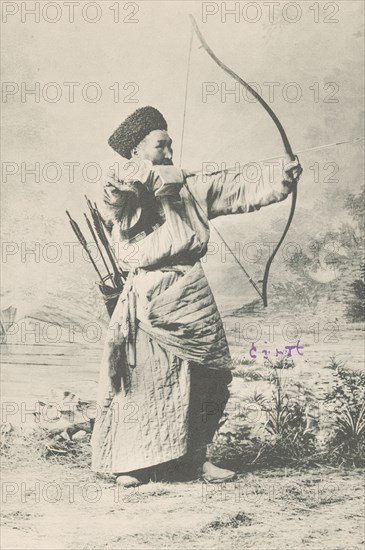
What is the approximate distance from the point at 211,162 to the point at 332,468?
2.07 meters

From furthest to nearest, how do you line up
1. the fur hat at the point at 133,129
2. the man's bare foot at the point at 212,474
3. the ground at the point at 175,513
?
the fur hat at the point at 133,129 → the man's bare foot at the point at 212,474 → the ground at the point at 175,513

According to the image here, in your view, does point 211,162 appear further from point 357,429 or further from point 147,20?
point 357,429

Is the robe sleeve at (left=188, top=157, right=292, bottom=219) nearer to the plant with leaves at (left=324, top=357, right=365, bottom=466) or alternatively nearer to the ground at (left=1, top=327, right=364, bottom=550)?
the ground at (left=1, top=327, right=364, bottom=550)

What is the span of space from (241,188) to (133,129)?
0.77 meters

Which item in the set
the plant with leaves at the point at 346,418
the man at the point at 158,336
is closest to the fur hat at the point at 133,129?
the man at the point at 158,336

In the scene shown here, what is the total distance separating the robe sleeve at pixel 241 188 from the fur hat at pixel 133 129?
15.9 inches

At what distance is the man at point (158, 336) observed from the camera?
5012mm

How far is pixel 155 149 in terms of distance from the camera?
5137 mm

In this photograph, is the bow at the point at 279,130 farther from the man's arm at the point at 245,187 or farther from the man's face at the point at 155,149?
the man's face at the point at 155,149

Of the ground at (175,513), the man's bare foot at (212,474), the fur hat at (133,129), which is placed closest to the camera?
the ground at (175,513)

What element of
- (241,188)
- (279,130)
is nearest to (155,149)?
(241,188)

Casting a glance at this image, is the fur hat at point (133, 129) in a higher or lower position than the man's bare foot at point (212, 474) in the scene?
higher

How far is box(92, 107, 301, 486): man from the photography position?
5.01 meters

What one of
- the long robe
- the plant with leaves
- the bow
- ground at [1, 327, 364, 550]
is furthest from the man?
the plant with leaves
